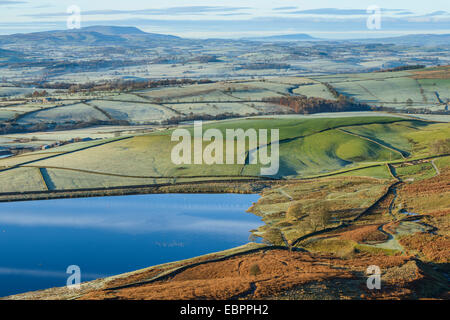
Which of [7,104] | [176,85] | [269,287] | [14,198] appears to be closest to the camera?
[269,287]

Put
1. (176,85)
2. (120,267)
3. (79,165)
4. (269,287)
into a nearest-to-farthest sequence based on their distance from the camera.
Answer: (269,287)
(120,267)
(79,165)
(176,85)

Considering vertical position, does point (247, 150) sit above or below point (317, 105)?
below

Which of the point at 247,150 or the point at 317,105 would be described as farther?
the point at 317,105

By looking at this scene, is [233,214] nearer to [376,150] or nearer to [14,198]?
[14,198]

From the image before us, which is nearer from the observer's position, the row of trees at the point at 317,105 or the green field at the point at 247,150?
the green field at the point at 247,150

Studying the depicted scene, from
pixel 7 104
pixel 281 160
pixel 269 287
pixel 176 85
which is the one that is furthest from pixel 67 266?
pixel 176 85

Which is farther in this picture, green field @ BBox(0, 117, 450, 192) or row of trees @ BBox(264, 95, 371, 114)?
row of trees @ BBox(264, 95, 371, 114)

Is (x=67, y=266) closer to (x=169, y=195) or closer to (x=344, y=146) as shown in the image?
(x=169, y=195)

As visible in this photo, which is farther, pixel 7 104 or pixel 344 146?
pixel 7 104
